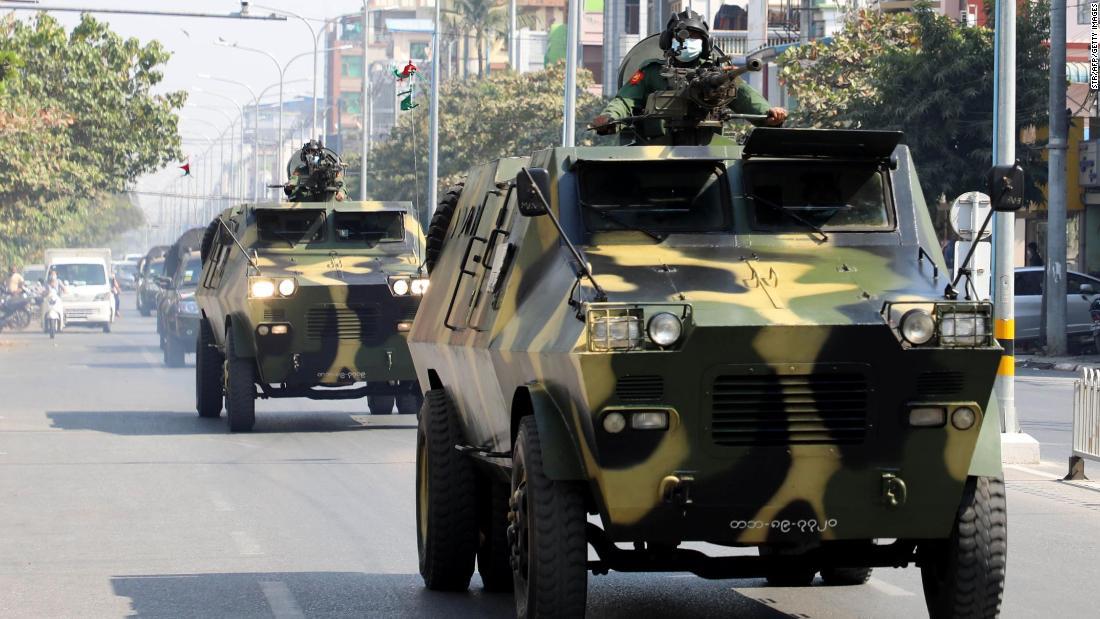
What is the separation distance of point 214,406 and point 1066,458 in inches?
354

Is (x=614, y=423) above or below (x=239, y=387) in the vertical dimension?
above

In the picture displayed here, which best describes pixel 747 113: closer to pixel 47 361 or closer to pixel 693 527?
pixel 693 527

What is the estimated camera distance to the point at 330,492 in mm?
13938

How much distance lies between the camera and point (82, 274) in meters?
52.3

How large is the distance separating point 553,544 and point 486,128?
169 ft

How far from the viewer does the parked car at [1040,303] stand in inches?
1312

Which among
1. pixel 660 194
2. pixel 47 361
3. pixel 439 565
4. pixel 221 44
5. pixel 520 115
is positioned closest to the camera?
pixel 660 194

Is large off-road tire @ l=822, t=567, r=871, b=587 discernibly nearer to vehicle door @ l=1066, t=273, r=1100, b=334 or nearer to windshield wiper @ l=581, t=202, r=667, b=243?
windshield wiper @ l=581, t=202, r=667, b=243

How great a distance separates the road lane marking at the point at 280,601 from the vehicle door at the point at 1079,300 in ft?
83.3

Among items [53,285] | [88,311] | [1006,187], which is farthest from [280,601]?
[88,311]

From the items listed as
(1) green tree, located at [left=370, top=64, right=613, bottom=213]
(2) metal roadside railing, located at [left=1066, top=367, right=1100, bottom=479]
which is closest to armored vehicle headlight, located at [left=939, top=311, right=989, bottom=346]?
(2) metal roadside railing, located at [left=1066, top=367, right=1100, bottom=479]

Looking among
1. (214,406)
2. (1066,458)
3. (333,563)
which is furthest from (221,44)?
(333,563)

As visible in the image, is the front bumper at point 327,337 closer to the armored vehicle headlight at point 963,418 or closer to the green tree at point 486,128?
the armored vehicle headlight at point 963,418

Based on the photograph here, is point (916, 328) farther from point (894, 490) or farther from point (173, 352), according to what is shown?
point (173, 352)
